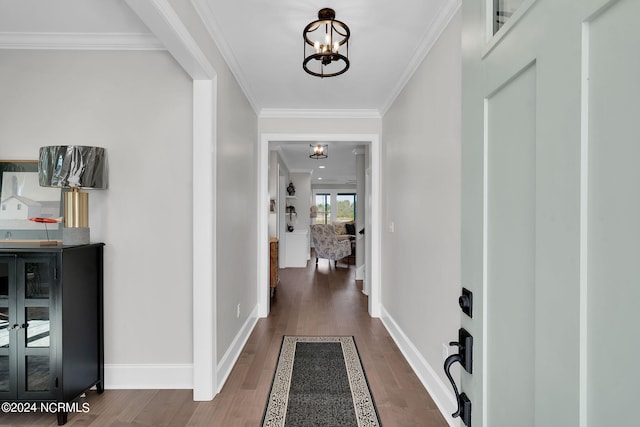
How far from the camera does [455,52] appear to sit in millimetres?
1956

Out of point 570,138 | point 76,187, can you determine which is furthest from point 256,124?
point 570,138

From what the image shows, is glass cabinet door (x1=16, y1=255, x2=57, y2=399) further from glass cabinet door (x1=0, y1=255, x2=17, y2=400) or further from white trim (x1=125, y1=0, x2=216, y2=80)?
white trim (x1=125, y1=0, x2=216, y2=80)

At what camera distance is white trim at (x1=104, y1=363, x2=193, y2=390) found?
2320 mm

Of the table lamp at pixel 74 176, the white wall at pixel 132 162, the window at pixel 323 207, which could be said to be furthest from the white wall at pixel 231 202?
the window at pixel 323 207

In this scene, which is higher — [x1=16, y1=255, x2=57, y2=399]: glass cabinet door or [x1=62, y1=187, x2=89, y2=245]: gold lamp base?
[x1=62, y1=187, x2=89, y2=245]: gold lamp base

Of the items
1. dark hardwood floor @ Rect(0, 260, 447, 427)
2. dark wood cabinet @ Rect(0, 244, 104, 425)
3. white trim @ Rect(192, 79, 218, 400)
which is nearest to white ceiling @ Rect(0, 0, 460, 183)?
white trim @ Rect(192, 79, 218, 400)

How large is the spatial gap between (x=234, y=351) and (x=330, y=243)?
16.2ft

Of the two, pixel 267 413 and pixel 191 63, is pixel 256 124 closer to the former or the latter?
pixel 191 63

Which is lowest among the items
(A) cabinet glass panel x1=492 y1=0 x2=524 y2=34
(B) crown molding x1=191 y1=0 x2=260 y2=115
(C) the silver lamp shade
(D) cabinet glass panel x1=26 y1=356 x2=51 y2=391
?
(D) cabinet glass panel x1=26 y1=356 x2=51 y2=391

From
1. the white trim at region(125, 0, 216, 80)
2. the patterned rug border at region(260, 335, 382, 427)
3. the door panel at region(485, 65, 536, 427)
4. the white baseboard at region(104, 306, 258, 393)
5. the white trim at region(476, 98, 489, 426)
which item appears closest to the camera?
the door panel at region(485, 65, 536, 427)

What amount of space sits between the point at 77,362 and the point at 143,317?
429 mm

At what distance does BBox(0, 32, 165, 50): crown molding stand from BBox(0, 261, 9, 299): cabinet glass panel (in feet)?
5.00

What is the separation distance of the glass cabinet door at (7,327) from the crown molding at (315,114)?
277cm

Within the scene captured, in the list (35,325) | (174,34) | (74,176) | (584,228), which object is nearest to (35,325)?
(35,325)
